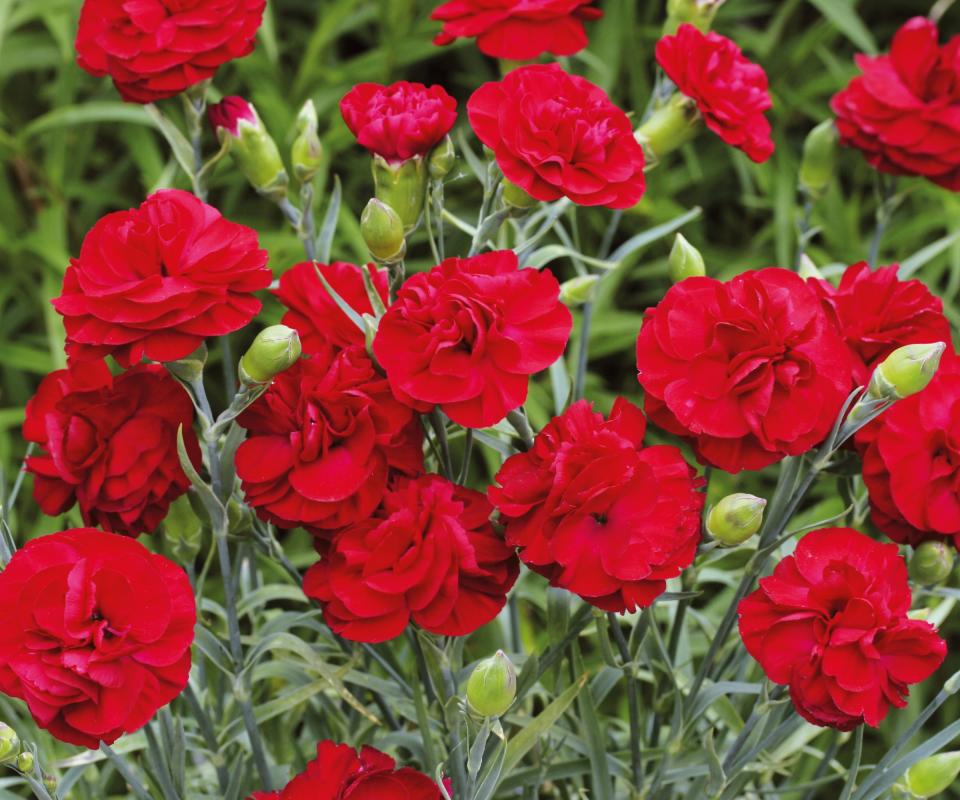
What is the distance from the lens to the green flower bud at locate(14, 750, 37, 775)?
0.45 meters

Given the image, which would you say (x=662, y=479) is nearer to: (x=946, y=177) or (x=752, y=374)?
(x=752, y=374)

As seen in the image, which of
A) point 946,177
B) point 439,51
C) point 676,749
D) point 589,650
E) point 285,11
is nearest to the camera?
point 676,749

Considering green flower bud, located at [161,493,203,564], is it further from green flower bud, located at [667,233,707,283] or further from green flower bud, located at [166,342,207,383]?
green flower bud, located at [667,233,707,283]

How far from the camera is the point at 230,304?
459mm

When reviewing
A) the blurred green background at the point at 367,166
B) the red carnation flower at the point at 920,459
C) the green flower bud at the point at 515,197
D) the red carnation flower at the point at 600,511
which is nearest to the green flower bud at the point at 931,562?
the red carnation flower at the point at 920,459

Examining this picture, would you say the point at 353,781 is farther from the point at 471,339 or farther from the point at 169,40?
the point at 169,40

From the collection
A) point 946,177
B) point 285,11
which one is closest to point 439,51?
point 285,11

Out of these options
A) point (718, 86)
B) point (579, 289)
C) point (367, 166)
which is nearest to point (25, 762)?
point (579, 289)

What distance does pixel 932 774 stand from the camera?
50 cm

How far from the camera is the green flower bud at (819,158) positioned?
2.33ft

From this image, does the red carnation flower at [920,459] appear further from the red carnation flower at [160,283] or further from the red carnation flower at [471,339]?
the red carnation flower at [160,283]

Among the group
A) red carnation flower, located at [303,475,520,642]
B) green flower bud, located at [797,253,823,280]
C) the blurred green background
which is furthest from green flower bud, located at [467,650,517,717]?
the blurred green background

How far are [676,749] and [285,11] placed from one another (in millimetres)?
1096

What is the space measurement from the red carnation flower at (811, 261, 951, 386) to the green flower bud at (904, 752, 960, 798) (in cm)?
16
